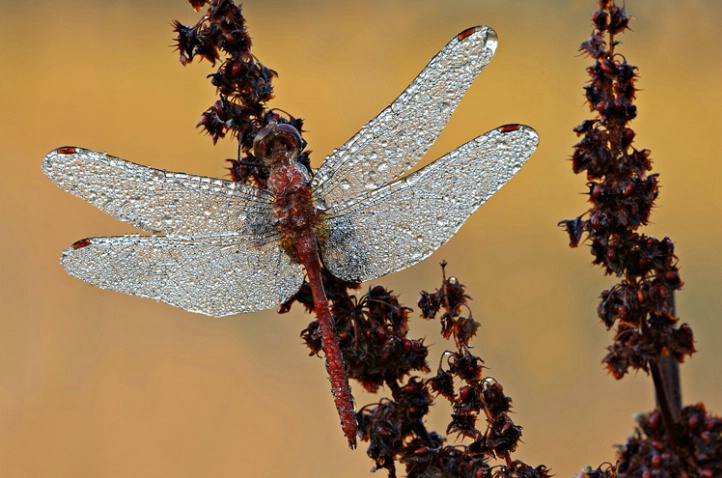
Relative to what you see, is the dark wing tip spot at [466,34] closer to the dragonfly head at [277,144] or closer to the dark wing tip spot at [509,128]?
the dark wing tip spot at [509,128]

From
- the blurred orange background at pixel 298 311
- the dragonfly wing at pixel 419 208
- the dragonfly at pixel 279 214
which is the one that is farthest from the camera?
the blurred orange background at pixel 298 311

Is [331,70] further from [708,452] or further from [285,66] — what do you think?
[708,452]

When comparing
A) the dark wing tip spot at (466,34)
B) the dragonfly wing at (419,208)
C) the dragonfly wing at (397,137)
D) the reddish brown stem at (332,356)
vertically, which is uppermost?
the dark wing tip spot at (466,34)

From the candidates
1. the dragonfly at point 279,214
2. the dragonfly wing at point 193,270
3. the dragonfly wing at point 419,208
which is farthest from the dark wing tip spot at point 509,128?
the dragonfly wing at point 193,270

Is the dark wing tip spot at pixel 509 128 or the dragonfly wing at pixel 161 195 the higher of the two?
the dragonfly wing at pixel 161 195

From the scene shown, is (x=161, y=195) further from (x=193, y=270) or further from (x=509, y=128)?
(x=509, y=128)

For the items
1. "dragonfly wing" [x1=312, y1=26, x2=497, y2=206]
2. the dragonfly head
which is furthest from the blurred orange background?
the dragonfly head
